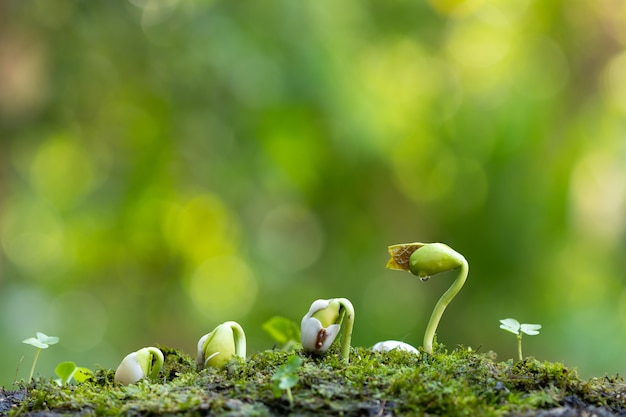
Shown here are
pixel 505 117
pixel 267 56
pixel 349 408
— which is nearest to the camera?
pixel 349 408

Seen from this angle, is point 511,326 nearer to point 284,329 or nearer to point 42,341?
point 284,329

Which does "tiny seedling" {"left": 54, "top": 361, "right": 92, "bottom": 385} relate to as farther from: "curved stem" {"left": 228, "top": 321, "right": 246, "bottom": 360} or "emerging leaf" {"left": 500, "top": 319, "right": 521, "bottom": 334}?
"emerging leaf" {"left": 500, "top": 319, "right": 521, "bottom": 334}

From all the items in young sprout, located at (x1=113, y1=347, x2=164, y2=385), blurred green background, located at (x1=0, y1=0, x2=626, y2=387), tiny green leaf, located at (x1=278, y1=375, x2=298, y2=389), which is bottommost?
tiny green leaf, located at (x1=278, y1=375, x2=298, y2=389)

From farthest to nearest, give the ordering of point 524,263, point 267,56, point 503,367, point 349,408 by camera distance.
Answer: point 524,263
point 267,56
point 503,367
point 349,408

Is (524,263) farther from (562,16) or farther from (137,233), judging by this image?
(137,233)

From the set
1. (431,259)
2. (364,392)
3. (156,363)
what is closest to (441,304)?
(431,259)

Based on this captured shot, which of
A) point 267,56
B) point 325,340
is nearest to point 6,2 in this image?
point 267,56

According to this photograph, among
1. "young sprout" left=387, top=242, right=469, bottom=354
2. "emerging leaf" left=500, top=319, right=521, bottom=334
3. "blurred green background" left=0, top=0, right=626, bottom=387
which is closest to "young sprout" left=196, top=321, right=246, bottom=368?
"young sprout" left=387, top=242, right=469, bottom=354
